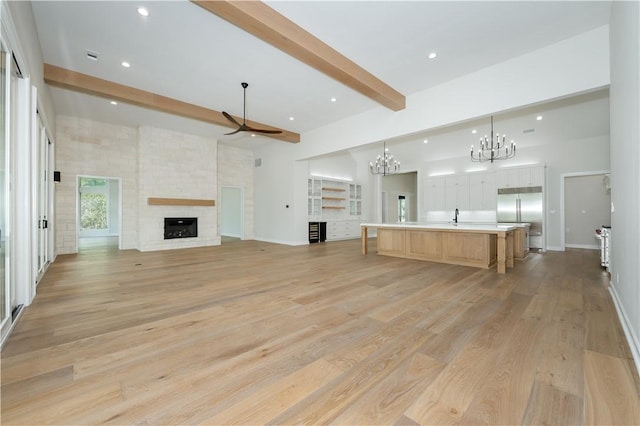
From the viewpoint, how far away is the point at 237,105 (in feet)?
19.6

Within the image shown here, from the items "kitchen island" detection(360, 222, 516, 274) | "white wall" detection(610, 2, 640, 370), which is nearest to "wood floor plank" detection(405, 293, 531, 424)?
"white wall" detection(610, 2, 640, 370)

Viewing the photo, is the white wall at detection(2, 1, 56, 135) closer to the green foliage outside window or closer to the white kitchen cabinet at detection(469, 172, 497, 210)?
the white kitchen cabinet at detection(469, 172, 497, 210)

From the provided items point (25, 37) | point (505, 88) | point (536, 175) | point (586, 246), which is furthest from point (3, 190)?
point (586, 246)

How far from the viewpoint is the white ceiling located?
3164 mm

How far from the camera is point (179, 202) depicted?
304 inches

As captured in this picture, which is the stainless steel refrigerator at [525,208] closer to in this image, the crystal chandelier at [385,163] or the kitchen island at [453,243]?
the kitchen island at [453,243]

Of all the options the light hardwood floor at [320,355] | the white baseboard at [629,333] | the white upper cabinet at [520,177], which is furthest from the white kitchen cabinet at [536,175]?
the white baseboard at [629,333]

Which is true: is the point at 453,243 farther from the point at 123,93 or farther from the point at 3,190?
the point at 123,93

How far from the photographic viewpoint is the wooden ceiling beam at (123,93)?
4488 mm

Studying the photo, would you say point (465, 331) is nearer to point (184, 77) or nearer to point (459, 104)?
point (459, 104)

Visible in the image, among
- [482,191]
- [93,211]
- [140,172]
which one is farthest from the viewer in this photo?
[93,211]

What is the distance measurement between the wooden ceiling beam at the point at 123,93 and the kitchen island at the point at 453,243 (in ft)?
15.7

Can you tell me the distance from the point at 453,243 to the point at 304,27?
454 cm

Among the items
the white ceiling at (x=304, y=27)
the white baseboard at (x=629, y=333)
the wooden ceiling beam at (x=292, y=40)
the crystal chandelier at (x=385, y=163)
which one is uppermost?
the white ceiling at (x=304, y=27)
